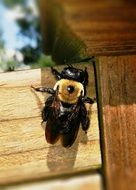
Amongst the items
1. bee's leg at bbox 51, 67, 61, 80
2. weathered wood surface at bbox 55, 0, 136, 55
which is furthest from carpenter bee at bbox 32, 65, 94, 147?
weathered wood surface at bbox 55, 0, 136, 55

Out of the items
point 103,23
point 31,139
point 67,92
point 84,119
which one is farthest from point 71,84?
point 103,23

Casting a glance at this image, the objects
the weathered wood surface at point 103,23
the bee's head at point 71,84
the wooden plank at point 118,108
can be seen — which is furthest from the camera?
the bee's head at point 71,84

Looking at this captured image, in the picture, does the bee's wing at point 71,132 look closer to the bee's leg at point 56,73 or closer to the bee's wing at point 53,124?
the bee's wing at point 53,124

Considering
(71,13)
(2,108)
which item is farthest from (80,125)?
(71,13)

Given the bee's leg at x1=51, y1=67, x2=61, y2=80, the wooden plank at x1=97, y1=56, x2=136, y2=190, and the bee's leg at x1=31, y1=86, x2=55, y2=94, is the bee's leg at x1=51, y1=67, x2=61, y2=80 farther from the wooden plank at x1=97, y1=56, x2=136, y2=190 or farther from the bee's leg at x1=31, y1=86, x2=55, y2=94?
the wooden plank at x1=97, y1=56, x2=136, y2=190

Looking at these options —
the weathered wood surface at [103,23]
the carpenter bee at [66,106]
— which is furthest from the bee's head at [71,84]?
the weathered wood surface at [103,23]

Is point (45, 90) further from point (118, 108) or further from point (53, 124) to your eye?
point (118, 108)
